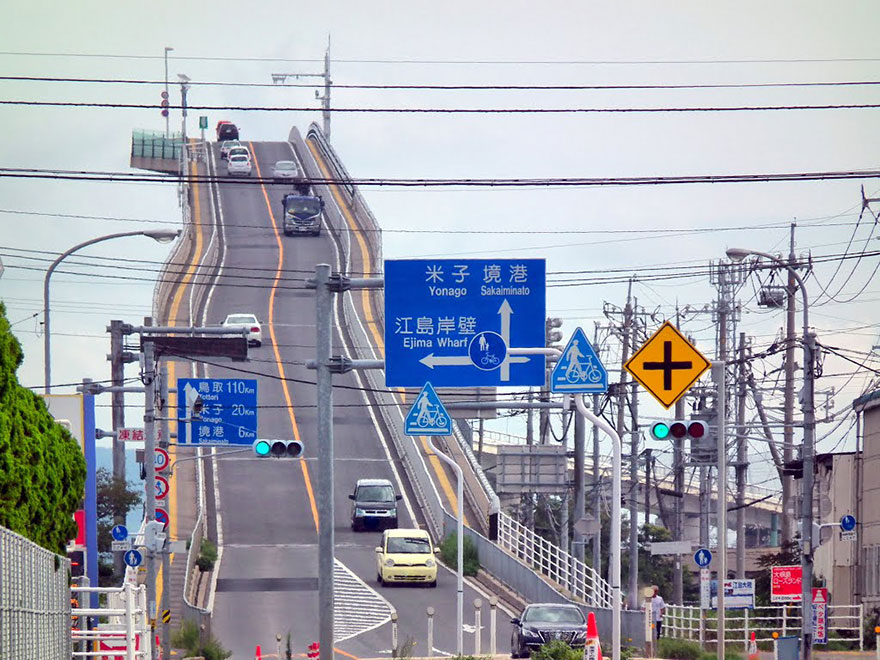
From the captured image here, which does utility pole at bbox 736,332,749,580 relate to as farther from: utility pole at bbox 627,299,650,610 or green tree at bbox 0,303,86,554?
green tree at bbox 0,303,86,554

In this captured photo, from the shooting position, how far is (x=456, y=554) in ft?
155

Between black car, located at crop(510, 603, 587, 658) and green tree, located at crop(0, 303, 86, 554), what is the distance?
502 inches

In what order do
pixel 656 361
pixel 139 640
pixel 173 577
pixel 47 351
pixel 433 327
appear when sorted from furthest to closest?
pixel 173 577
pixel 47 351
pixel 433 327
pixel 139 640
pixel 656 361

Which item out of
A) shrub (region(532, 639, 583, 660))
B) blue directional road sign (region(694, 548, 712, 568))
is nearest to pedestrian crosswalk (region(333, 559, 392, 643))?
blue directional road sign (region(694, 548, 712, 568))

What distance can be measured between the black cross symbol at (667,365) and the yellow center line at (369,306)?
26.6 m

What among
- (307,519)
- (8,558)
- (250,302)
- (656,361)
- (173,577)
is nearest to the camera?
(8,558)

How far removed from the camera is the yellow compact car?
43562 mm

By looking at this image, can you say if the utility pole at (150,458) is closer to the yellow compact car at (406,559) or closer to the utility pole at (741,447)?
the yellow compact car at (406,559)

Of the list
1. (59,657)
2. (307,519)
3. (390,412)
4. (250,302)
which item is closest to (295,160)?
(250,302)

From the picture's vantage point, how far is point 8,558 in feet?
38.7

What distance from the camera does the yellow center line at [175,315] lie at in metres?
45.2

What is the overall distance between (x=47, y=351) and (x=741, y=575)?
37.9 meters

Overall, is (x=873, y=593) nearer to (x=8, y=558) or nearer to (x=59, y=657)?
(x=59, y=657)

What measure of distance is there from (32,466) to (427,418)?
33.3 ft
